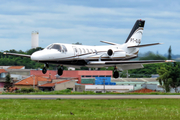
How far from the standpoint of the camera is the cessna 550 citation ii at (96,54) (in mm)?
37406

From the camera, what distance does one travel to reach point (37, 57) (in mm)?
36031

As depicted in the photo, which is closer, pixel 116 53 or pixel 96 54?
pixel 96 54

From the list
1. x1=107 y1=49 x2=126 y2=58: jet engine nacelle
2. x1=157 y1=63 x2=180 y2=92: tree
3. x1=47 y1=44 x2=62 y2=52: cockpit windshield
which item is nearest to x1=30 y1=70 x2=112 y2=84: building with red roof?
x1=157 y1=63 x2=180 y2=92: tree

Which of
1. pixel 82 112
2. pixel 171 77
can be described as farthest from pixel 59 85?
pixel 82 112

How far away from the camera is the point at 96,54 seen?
4222 centimetres

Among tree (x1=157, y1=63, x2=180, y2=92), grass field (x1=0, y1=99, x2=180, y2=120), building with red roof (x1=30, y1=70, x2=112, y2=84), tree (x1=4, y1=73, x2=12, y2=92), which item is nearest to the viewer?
grass field (x1=0, y1=99, x2=180, y2=120)

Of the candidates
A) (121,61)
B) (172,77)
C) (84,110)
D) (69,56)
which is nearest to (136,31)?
(121,61)

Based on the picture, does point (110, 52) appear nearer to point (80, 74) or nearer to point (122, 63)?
point (122, 63)

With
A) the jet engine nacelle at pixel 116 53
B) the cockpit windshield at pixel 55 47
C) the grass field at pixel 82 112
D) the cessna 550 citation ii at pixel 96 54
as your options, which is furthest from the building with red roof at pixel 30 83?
the grass field at pixel 82 112

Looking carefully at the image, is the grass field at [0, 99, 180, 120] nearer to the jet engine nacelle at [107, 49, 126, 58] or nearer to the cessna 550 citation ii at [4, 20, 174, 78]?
A: the cessna 550 citation ii at [4, 20, 174, 78]

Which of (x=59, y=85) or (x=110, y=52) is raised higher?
(x=110, y=52)

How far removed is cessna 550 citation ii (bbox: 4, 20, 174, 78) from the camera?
37406 millimetres

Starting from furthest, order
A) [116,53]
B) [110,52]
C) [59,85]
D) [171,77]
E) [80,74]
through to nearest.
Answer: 1. [80,74]
2. [171,77]
3. [59,85]
4. [116,53]
5. [110,52]

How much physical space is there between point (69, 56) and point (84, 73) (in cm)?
7434
